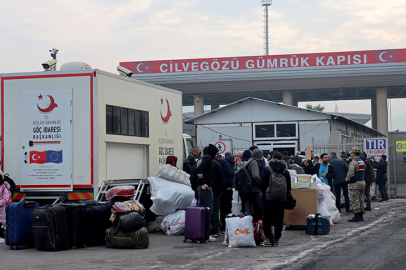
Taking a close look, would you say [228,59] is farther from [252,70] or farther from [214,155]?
[214,155]

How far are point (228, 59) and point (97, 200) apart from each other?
25298mm

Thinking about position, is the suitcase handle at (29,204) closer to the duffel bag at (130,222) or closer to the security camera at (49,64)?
the duffel bag at (130,222)

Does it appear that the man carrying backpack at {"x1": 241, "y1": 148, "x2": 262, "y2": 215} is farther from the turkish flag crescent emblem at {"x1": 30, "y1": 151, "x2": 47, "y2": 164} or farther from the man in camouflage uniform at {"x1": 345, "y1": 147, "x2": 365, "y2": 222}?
the man in camouflage uniform at {"x1": 345, "y1": 147, "x2": 365, "y2": 222}

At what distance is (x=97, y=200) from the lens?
10.3m

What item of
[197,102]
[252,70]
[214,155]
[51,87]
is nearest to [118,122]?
[51,87]

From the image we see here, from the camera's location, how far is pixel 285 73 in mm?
34000

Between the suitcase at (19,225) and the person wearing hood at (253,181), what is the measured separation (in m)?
4.33

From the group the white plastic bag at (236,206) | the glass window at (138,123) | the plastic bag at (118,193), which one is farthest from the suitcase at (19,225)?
the white plastic bag at (236,206)

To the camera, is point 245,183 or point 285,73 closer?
point 245,183

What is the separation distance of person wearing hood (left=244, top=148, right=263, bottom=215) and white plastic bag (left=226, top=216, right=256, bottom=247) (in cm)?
105

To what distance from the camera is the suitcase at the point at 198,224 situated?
9.98 m

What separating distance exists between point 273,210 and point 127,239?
280cm

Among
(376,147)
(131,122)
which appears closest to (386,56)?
(376,147)

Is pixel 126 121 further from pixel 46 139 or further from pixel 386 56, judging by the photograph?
pixel 386 56
